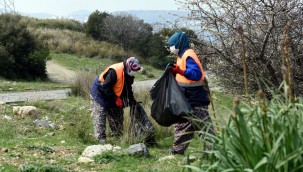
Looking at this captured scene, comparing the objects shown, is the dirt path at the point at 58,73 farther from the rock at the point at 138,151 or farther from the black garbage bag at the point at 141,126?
the rock at the point at 138,151

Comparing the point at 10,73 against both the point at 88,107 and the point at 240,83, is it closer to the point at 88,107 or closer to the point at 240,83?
the point at 88,107

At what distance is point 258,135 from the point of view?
3.37m

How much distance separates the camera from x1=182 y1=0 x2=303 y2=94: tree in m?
9.18

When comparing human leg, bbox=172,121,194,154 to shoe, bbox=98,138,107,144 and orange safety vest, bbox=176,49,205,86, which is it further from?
shoe, bbox=98,138,107,144

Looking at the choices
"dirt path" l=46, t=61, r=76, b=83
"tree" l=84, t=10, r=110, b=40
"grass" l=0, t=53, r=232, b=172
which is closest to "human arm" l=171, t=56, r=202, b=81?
"grass" l=0, t=53, r=232, b=172

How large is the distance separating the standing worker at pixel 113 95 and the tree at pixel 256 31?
2.00 metres

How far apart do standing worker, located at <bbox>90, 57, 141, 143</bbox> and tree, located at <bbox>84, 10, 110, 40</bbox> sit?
33.9 m

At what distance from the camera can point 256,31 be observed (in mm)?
9609

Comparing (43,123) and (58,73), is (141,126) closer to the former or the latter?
(43,123)

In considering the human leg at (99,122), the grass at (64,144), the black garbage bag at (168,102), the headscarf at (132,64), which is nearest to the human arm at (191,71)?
the black garbage bag at (168,102)

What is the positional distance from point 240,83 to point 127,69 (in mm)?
3499

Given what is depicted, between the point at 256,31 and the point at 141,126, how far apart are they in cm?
286

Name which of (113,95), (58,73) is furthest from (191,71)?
(58,73)

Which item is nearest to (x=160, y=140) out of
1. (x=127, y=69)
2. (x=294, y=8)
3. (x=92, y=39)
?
(x=127, y=69)
